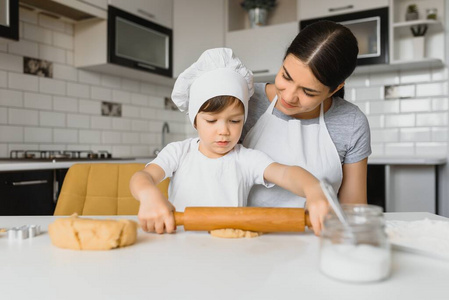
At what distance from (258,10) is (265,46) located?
389 mm

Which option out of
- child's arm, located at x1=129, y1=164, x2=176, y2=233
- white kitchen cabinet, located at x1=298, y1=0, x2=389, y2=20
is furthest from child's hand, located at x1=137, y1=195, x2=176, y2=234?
white kitchen cabinet, located at x1=298, y1=0, x2=389, y2=20

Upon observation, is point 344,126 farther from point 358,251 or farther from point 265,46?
point 265,46

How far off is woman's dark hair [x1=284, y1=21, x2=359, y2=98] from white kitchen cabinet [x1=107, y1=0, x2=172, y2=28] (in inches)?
80.1

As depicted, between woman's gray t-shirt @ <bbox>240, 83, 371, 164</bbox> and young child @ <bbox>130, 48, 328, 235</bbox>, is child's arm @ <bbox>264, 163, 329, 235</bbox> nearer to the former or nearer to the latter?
young child @ <bbox>130, 48, 328, 235</bbox>

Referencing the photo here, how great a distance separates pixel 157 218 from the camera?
0.81 m

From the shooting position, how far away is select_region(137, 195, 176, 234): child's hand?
0.81 m

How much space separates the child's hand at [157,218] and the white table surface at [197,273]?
46 mm

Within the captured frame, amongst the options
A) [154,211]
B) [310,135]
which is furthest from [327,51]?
[154,211]

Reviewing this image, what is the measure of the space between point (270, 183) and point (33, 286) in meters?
0.72

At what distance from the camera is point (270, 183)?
44.7 inches

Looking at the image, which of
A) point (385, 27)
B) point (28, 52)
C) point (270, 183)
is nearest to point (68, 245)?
point (270, 183)

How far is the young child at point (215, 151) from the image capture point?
1111mm

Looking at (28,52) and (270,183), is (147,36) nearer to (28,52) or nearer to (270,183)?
(28,52)

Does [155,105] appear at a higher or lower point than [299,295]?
higher
